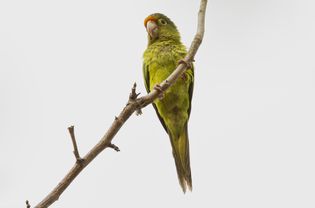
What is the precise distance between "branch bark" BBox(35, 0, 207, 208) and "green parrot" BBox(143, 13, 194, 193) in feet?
7.57

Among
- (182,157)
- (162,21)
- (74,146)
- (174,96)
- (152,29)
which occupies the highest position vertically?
(162,21)

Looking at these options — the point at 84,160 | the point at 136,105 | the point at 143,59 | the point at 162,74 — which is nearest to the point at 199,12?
→ the point at 136,105

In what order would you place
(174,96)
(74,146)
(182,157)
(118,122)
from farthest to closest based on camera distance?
(182,157) < (174,96) < (118,122) < (74,146)

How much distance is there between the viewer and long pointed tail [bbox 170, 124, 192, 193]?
6059mm

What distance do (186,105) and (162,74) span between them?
0.57 m

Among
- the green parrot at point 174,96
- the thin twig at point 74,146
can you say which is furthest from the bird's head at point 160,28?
the thin twig at point 74,146

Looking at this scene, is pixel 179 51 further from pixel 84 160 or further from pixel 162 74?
pixel 84 160

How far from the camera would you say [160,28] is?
7164 millimetres

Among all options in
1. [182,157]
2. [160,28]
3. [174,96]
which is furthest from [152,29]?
Answer: [182,157]

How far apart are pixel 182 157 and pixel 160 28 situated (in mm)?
2158

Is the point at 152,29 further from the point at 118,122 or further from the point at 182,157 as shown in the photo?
the point at 118,122

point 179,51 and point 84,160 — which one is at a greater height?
point 179,51

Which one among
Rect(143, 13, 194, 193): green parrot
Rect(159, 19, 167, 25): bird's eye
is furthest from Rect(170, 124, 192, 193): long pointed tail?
Rect(159, 19, 167, 25): bird's eye

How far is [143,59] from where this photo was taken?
6785 mm
